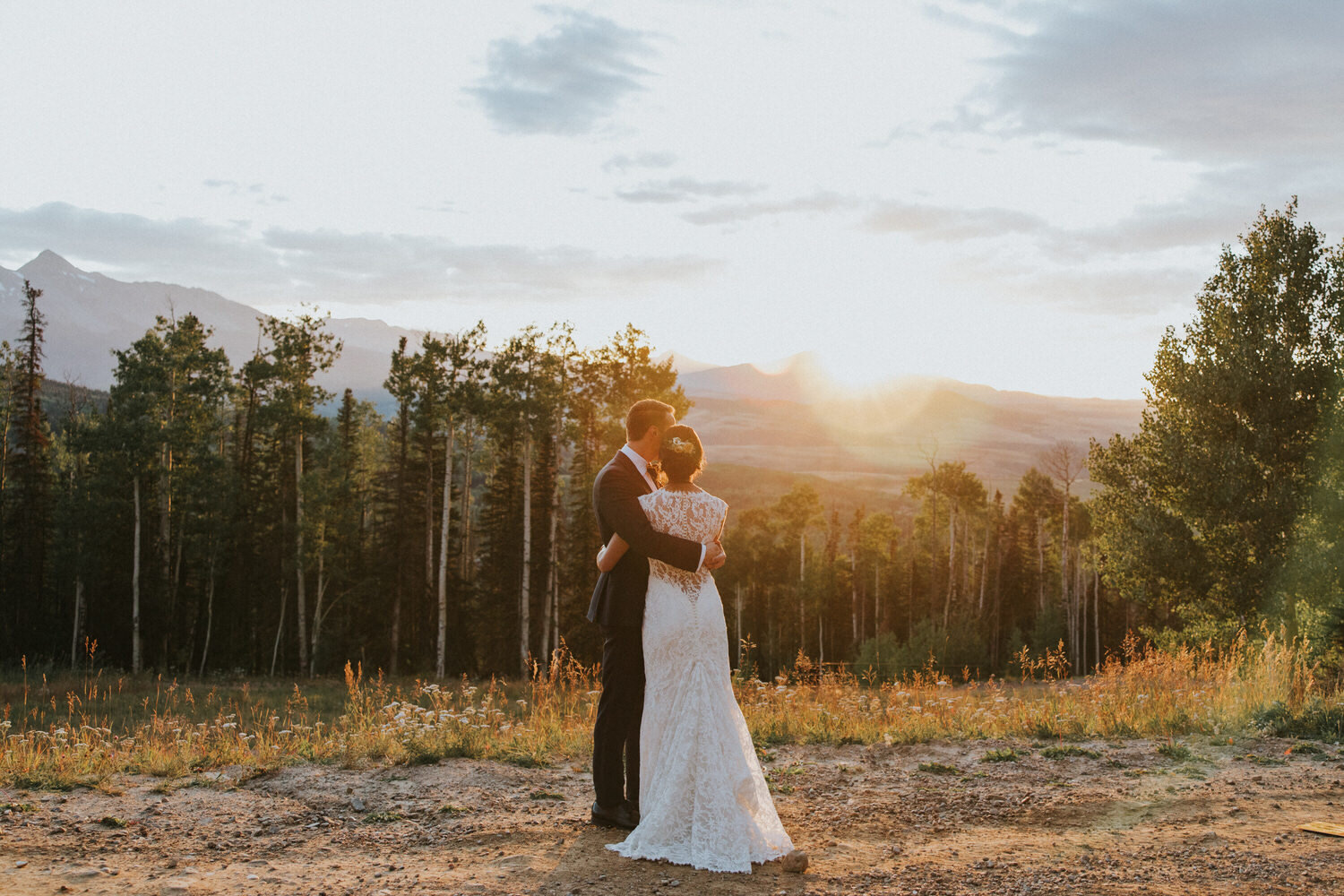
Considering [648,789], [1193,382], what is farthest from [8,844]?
[1193,382]

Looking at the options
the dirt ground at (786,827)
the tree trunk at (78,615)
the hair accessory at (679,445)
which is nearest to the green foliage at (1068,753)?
the dirt ground at (786,827)

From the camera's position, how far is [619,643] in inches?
228

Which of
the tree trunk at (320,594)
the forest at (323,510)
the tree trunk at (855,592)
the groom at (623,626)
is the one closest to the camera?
the groom at (623,626)

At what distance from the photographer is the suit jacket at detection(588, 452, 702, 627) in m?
5.50

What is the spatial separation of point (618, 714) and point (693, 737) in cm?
63

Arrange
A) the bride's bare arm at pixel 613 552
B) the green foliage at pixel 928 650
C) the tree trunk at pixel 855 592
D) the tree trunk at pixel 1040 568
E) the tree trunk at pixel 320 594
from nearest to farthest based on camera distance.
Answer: the bride's bare arm at pixel 613 552
the tree trunk at pixel 320 594
the green foliage at pixel 928 650
the tree trunk at pixel 855 592
the tree trunk at pixel 1040 568

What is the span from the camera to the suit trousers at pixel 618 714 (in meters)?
5.79

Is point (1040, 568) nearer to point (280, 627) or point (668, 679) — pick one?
point (280, 627)

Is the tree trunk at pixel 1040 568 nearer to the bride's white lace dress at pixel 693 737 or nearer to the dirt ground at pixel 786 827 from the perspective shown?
the dirt ground at pixel 786 827

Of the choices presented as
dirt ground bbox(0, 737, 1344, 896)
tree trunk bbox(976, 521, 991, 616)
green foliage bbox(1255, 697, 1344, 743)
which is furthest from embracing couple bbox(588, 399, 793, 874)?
tree trunk bbox(976, 521, 991, 616)

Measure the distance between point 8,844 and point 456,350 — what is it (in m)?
35.3

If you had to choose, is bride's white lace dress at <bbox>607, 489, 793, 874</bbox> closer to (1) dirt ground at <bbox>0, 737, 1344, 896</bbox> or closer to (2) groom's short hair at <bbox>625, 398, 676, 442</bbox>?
(1) dirt ground at <bbox>0, 737, 1344, 896</bbox>

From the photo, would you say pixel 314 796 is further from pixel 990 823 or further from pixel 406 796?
pixel 990 823

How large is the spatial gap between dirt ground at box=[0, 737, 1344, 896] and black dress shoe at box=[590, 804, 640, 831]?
10 centimetres
